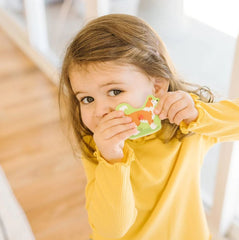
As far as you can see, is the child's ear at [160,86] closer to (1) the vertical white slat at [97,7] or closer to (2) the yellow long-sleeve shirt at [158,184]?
(2) the yellow long-sleeve shirt at [158,184]

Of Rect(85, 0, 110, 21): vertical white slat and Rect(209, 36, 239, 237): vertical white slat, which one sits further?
Rect(85, 0, 110, 21): vertical white slat

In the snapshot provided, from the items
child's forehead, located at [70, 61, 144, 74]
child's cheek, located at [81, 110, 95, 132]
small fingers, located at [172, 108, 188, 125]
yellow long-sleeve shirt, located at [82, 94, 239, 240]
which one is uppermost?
child's forehead, located at [70, 61, 144, 74]

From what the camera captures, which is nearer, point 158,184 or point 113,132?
point 113,132

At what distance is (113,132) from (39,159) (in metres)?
1.27

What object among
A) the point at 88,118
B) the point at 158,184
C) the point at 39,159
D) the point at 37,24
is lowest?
the point at 39,159

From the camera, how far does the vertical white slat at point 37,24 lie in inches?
108

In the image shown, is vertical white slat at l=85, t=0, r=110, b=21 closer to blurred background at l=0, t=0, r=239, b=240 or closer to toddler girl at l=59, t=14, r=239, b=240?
blurred background at l=0, t=0, r=239, b=240

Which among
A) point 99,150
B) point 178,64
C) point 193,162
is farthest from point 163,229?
point 178,64

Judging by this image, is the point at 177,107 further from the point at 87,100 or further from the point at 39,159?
the point at 39,159

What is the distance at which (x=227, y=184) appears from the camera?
1451 mm

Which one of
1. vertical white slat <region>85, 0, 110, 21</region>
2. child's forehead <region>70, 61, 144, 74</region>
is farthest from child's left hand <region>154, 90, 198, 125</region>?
vertical white slat <region>85, 0, 110, 21</region>

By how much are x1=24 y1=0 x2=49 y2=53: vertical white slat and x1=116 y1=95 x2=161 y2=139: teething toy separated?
2.02m

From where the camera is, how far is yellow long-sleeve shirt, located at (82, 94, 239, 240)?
90cm

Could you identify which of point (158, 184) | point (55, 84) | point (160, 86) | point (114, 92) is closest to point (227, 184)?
point (158, 184)
